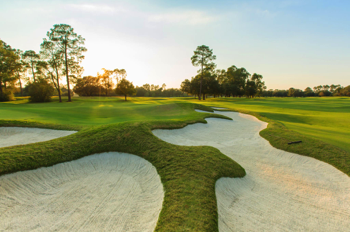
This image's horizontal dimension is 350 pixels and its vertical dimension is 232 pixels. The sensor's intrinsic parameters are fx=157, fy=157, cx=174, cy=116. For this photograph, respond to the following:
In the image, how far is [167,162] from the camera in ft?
18.9

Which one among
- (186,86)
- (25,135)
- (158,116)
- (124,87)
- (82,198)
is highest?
(186,86)

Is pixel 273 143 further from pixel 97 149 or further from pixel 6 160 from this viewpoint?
pixel 6 160

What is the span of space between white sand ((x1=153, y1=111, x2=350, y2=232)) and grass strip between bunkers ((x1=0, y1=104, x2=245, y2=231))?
1.43 feet

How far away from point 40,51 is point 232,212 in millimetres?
46021

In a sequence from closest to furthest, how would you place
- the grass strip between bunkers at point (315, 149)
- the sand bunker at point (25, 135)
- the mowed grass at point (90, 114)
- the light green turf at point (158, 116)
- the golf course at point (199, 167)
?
the golf course at point (199, 167)
the grass strip between bunkers at point (315, 149)
the sand bunker at point (25, 135)
the light green turf at point (158, 116)
the mowed grass at point (90, 114)

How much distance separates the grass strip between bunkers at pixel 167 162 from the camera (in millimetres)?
3483

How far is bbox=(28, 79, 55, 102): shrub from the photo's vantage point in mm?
35406

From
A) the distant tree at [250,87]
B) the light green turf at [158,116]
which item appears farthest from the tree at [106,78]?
the distant tree at [250,87]

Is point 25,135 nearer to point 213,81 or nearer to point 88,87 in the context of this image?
point 213,81

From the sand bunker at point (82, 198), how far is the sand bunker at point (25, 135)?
152 inches

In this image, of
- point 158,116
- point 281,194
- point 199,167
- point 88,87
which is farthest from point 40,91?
point 281,194

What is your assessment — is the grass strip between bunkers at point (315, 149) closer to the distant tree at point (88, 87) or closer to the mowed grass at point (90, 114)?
the mowed grass at point (90, 114)

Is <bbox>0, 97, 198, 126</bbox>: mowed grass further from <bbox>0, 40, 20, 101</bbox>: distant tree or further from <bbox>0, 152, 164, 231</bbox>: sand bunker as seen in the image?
<bbox>0, 40, 20, 101</bbox>: distant tree

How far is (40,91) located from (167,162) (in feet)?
141
